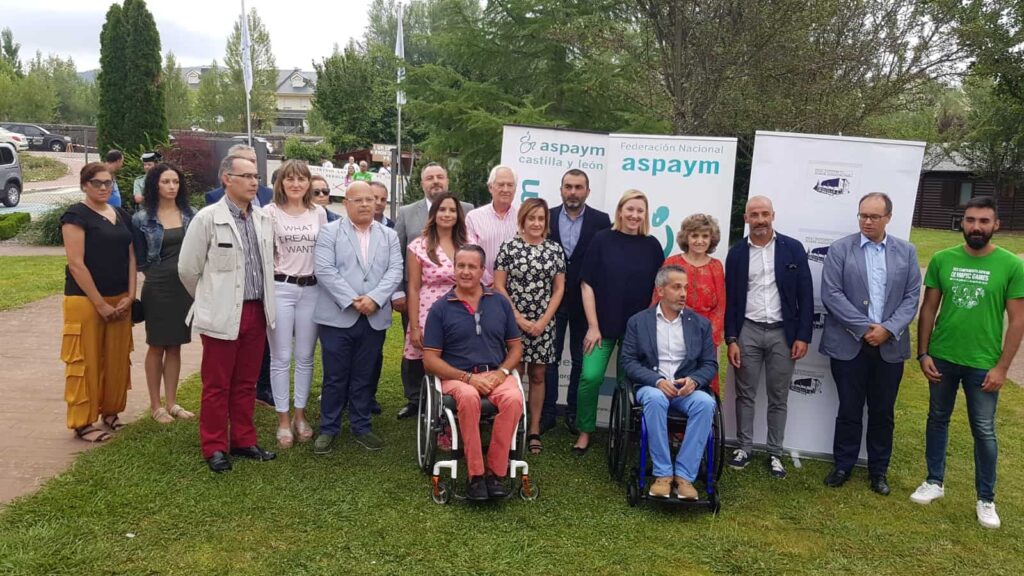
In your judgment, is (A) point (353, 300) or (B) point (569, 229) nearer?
(A) point (353, 300)

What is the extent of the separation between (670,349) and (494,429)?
1.14 metres

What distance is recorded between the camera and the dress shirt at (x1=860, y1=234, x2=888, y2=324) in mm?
4266

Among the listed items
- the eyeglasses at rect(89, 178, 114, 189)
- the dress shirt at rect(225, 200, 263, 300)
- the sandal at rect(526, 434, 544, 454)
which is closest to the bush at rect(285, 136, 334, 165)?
the eyeglasses at rect(89, 178, 114, 189)

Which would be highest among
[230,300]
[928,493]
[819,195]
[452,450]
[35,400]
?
[819,195]

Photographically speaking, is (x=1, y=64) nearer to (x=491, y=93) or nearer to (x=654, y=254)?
(x=491, y=93)

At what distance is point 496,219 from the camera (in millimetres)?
4953

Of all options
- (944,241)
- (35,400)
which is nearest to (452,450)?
(35,400)

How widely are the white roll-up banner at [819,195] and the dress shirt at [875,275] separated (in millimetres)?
365

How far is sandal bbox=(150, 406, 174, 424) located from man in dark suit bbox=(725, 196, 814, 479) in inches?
149

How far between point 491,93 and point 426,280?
24.4ft

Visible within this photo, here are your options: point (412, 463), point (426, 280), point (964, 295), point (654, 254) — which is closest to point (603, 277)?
point (654, 254)

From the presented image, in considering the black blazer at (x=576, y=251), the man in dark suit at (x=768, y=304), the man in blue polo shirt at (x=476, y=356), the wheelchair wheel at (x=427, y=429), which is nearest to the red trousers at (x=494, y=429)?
the man in blue polo shirt at (x=476, y=356)

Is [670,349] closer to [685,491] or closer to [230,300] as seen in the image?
[685,491]

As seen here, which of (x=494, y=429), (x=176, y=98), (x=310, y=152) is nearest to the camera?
(x=494, y=429)
